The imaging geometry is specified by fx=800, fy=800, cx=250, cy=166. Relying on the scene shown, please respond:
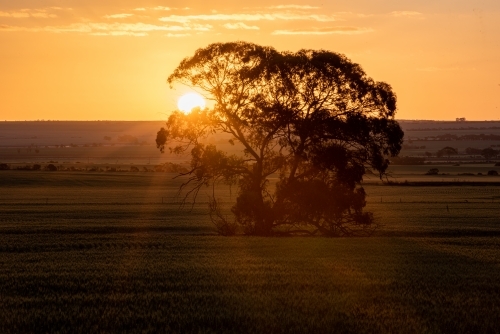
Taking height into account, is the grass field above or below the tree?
below

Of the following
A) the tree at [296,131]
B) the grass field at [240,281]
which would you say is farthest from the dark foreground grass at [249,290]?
the tree at [296,131]

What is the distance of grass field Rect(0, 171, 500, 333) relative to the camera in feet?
53.9

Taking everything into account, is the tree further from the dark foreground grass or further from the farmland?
the dark foreground grass

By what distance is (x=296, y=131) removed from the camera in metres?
39.4

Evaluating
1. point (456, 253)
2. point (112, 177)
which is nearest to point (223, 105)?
point (456, 253)

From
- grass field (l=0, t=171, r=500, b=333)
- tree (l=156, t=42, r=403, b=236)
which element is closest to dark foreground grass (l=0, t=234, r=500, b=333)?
grass field (l=0, t=171, r=500, b=333)

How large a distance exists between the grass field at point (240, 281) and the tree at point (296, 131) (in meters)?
3.40

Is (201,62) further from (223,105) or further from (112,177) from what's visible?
(112,177)

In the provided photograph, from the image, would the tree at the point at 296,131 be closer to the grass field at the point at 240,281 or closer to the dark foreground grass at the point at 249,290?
the grass field at the point at 240,281

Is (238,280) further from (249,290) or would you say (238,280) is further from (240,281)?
(249,290)

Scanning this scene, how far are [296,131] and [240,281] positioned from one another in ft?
61.9

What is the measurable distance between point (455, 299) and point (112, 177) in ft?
280

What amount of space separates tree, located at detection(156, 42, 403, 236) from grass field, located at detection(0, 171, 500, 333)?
3.40 metres

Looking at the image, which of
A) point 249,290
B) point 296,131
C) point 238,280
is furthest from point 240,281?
Result: point 296,131
